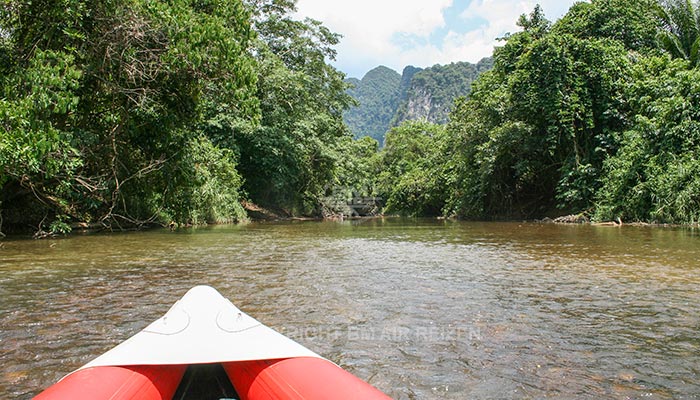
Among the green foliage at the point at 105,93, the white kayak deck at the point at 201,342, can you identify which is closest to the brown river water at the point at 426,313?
the white kayak deck at the point at 201,342

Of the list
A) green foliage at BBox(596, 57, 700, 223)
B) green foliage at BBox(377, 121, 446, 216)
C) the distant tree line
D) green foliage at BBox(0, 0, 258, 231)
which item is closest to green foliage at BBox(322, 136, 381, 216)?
green foliage at BBox(377, 121, 446, 216)

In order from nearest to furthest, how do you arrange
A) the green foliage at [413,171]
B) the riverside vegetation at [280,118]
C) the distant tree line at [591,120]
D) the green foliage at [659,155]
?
the riverside vegetation at [280,118], the green foliage at [659,155], the distant tree line at [591,120], the green foliage at [413,171]

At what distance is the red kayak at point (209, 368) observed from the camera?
5.97ft

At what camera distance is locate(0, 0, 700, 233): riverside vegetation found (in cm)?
977

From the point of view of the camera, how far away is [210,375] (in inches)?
98.4

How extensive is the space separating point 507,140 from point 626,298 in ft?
56.4

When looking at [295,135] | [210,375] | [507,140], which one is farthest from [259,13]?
[210,375]

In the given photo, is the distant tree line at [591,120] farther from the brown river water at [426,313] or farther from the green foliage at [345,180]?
the brown river water at [426,313]

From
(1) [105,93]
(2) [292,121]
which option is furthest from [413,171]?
(1) [105,93]

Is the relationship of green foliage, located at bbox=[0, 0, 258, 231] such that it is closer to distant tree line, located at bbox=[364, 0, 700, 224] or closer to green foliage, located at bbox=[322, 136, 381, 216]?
distant tree line, located at bbox=[364, 0, 700, 224]

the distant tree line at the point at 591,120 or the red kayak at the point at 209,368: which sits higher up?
the distant tree line at the point at 591,120

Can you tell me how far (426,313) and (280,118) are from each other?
68.4ft

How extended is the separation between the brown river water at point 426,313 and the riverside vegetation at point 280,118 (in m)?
4.14

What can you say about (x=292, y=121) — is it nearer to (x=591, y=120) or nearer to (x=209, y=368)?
(x=591, y=120)
